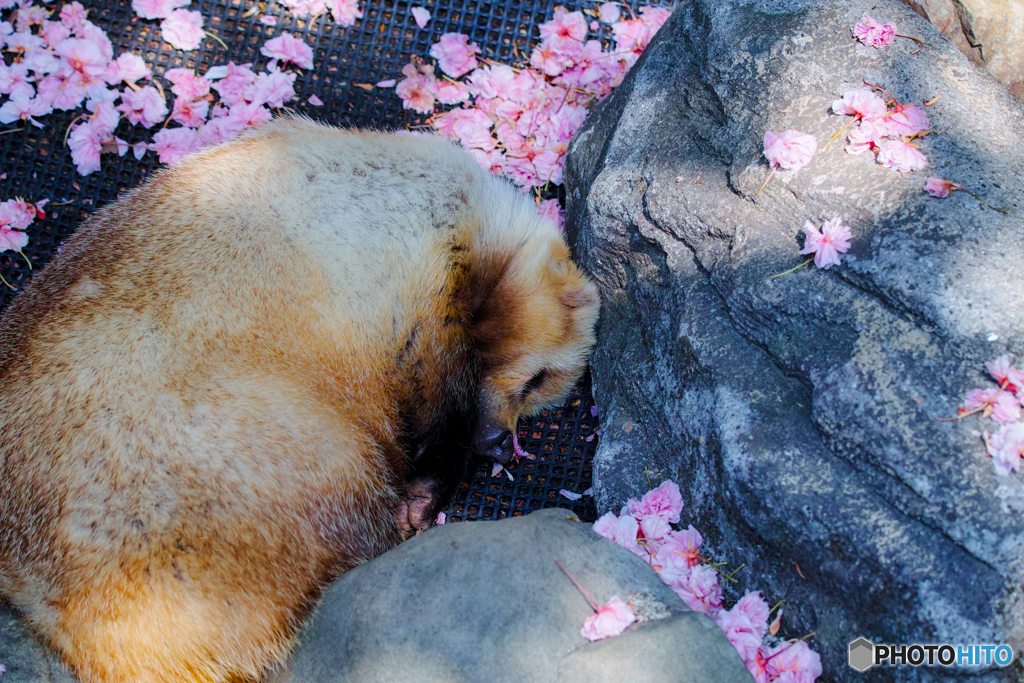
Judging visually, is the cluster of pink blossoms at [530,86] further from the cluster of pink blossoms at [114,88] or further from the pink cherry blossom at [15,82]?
the pink cherry blossom at [15,82]

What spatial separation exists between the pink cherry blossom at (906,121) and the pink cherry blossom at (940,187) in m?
0.22

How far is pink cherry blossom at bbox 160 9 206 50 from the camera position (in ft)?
14.0

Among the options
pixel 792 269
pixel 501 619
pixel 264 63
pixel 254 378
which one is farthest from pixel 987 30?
pixel 264 63

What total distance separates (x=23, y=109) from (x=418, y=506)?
3.02 meters

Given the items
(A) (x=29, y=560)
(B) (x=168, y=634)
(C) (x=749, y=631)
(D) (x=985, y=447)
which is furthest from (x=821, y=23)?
(A) (x=29, y=560)

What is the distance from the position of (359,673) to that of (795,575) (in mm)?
1367

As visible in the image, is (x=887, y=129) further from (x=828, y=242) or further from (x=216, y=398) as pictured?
(x=216, y=398)

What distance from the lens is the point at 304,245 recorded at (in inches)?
109

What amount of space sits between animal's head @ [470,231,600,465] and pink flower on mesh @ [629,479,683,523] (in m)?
0.70

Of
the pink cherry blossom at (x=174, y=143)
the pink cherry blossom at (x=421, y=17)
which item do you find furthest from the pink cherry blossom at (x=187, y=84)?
the pink cherry blossom at (x=421, y=17)

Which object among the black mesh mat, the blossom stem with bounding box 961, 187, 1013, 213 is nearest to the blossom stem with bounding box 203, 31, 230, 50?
the black mesh mat

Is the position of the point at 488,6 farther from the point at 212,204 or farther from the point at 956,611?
the point at 956,611

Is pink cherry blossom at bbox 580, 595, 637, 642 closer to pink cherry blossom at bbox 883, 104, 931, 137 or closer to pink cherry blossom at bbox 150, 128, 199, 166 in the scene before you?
pink cherry blossom at bbox 883, 104, 931, 137

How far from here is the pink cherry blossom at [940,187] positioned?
2.41 metres
